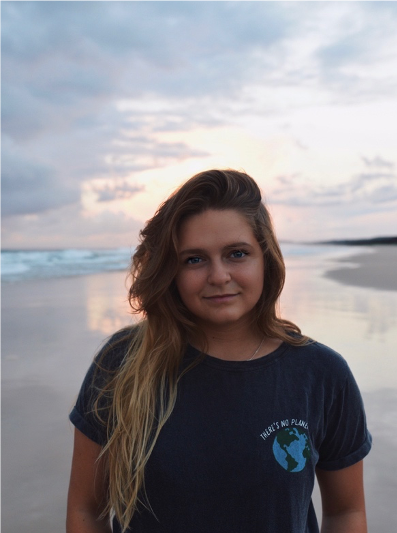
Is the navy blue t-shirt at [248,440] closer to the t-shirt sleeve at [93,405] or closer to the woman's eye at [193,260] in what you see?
the t-shirt sleeve at [93,405]

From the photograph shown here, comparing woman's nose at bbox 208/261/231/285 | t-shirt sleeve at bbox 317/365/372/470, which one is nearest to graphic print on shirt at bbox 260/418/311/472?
t-shirt sleeve at bbox 317/365/372/470

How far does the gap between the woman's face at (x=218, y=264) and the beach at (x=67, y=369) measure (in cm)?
44

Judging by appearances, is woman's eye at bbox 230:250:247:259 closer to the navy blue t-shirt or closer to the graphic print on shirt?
the navy blue t-shirt

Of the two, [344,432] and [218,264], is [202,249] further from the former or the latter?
[344,432]

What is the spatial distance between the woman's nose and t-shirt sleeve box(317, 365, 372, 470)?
53cm

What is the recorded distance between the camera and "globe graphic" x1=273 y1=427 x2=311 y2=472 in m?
1.76

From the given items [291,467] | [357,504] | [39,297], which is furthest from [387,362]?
[39,297]

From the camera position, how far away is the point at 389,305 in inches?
337

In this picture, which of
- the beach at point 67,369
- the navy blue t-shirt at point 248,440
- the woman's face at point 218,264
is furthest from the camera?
the beach at point 67,369

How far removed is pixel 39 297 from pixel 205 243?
29.6ft

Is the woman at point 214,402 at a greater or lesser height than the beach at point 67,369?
greater

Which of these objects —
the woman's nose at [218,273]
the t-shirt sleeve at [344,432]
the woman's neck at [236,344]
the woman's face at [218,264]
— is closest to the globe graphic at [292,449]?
the t-shirt sleeve at [344,432]

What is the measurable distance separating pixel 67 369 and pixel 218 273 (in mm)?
3883

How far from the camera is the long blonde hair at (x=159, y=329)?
1.79 m
